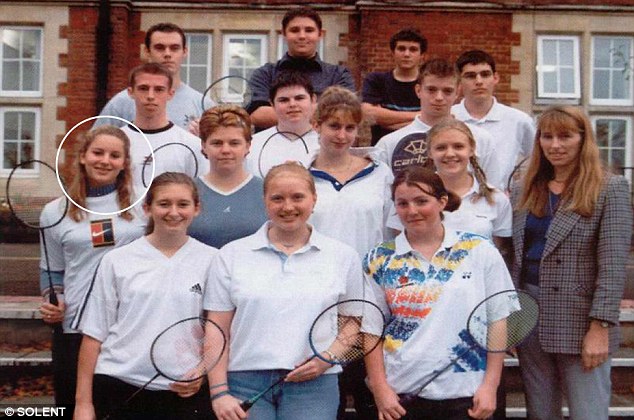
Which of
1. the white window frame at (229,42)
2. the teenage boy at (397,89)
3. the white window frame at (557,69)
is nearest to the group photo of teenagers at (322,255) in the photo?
the teenage boy at (397,89)

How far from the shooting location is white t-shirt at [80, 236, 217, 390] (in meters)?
3.42

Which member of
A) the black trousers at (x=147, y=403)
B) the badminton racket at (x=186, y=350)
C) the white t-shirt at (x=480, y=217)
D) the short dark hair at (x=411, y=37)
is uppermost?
the short dark hair at (x=411, y=37)

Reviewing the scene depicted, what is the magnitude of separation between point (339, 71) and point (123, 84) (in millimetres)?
7609

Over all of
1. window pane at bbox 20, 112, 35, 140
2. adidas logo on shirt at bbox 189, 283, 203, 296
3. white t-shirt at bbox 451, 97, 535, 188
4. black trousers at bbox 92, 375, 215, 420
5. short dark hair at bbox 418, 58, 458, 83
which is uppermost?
window pane at bbox 20, 112, 35, 140

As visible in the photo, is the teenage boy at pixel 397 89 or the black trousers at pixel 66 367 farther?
the teenage boy at pixel 397 89

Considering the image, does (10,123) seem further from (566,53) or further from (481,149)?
(481,149)

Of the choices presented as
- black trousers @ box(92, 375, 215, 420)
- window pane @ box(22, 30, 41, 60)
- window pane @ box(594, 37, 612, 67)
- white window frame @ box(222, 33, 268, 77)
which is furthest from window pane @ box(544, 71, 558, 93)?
black trousers @ box(92, 375, 215, 420)

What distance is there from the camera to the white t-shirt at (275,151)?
14.1ft

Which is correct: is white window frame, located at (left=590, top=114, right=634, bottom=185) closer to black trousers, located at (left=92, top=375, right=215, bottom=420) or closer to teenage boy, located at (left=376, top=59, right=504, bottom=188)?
teenage boy, located at (left=376, top=59, right=504, bottom=188)

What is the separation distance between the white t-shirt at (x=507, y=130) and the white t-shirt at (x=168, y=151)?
176 cm

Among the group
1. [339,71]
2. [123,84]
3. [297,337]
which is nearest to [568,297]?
[297,337]

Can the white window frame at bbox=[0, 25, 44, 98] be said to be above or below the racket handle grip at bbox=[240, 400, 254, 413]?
above

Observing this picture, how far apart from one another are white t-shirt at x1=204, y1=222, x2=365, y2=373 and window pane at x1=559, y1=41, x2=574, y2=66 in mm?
10281

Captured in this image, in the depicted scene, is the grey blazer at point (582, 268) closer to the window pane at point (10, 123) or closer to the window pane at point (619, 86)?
the window pane at point (619, 86)
